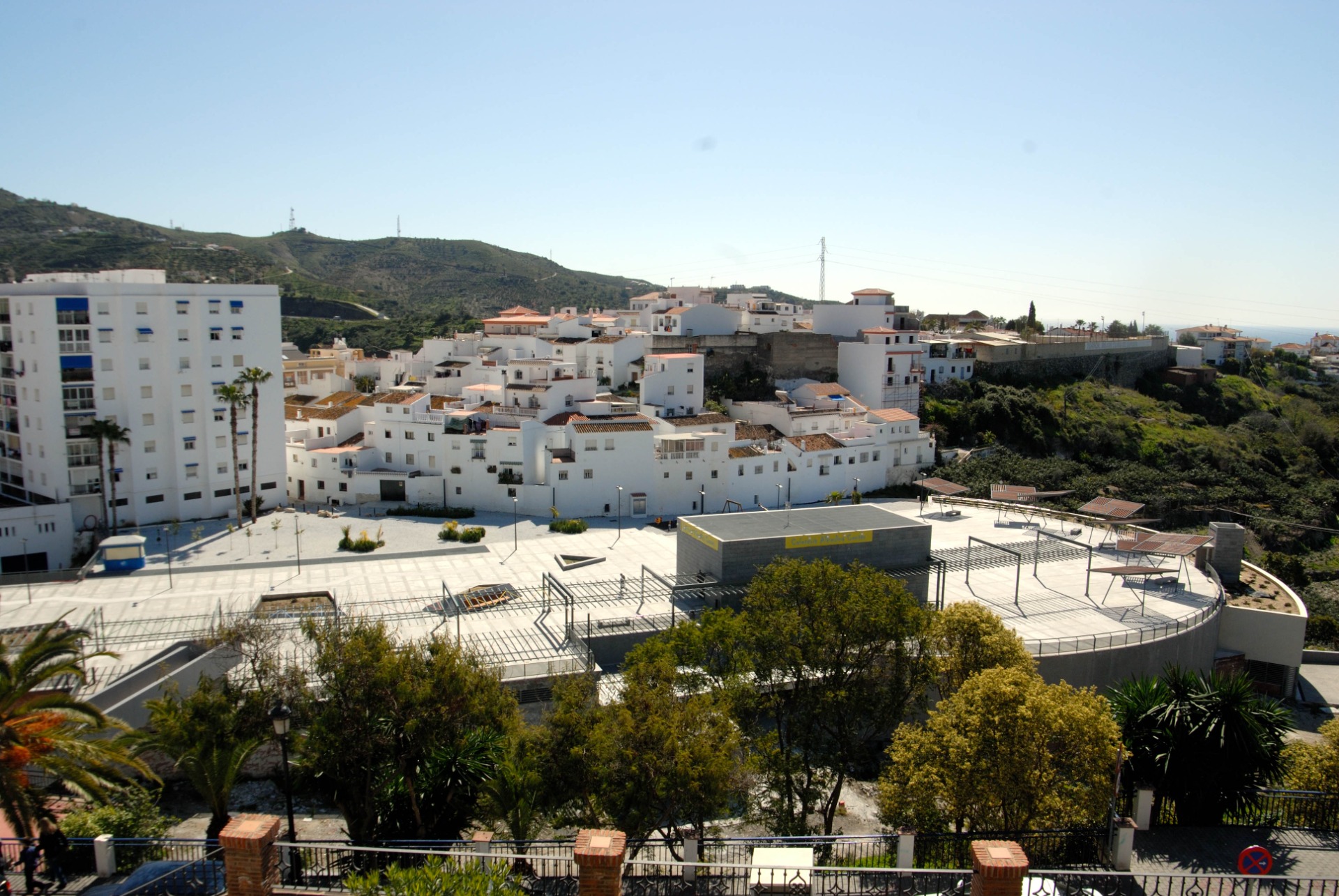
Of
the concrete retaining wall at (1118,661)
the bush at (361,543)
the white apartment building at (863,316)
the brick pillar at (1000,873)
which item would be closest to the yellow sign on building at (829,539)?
the concrete retaining wall at (1118,661)

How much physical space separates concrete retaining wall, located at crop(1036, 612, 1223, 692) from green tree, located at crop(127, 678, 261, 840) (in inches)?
656

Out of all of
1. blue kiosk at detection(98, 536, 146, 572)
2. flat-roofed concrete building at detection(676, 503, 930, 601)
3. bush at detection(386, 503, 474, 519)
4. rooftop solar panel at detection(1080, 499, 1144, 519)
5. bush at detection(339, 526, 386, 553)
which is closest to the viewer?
flat-roofed concrete building at detection(676, 503, 930, 601)

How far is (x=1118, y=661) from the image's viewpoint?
811 inches

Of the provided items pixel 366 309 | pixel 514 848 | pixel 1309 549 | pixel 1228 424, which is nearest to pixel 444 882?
pixel 514 848

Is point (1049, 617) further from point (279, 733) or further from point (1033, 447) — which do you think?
point (1033, 447)

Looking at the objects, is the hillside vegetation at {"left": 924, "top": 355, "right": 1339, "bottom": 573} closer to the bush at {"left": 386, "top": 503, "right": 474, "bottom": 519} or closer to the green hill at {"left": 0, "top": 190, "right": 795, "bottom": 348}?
the bush at {"left": 386, "top": 503, "right": 474, "bottom": 519}

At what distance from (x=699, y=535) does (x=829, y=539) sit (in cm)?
333

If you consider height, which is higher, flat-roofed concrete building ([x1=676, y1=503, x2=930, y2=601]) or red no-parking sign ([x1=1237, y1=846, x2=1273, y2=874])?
flat-roofed concrete building ([x1=676, y1=503, x2=930, y2=601])

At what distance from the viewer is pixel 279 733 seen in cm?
1088

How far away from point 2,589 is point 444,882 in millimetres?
23013

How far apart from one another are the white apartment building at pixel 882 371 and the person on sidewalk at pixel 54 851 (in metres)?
44.2

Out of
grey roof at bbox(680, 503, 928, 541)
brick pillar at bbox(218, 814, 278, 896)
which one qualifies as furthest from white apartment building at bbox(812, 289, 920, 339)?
brick pillar at bbox(218, 814, 278, 896)

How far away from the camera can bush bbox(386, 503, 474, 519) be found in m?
34.0

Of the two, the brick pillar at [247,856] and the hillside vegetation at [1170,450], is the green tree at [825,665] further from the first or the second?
the hillside vegetation at [1170,450]
